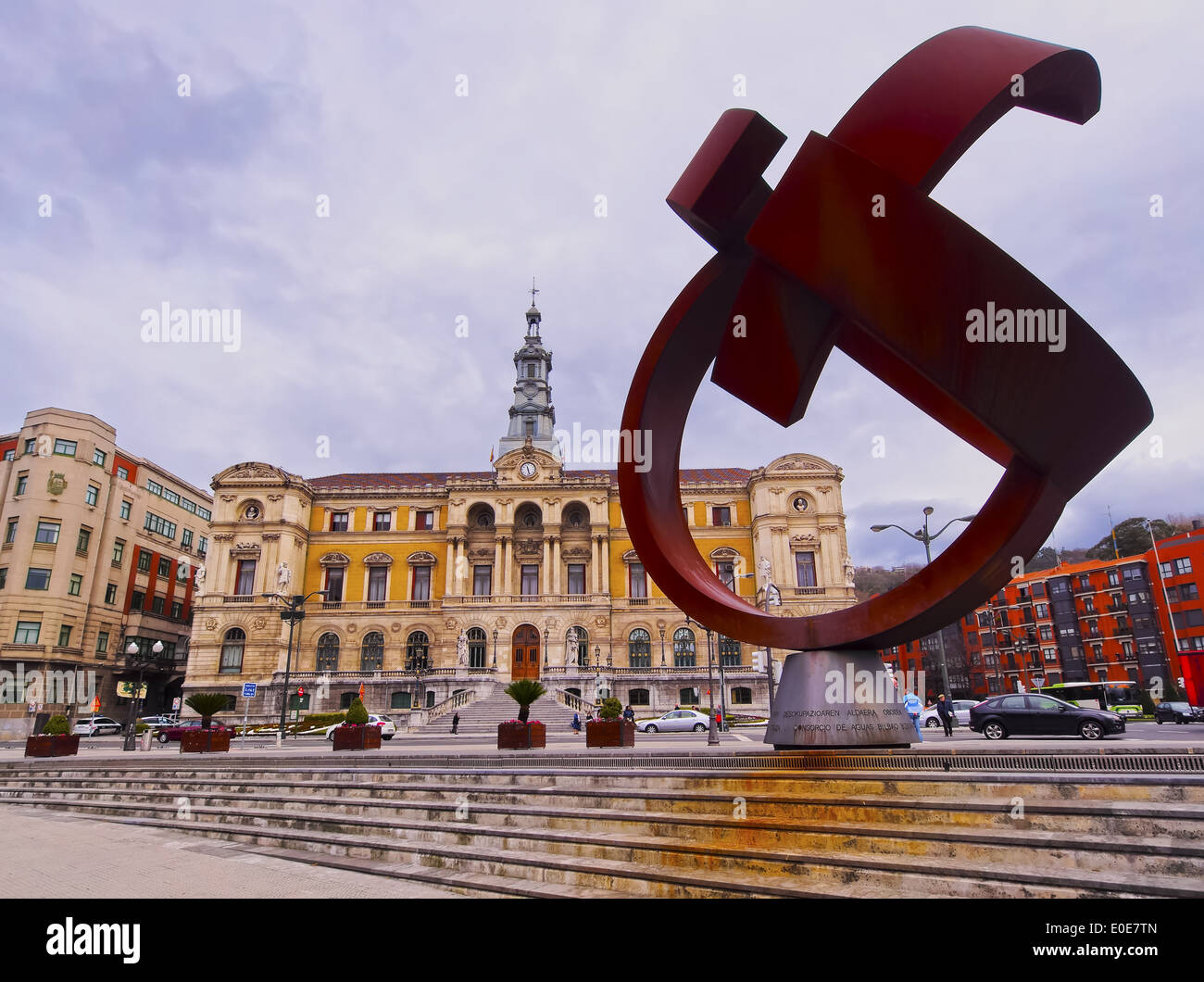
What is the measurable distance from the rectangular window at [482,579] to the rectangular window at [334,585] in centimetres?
904

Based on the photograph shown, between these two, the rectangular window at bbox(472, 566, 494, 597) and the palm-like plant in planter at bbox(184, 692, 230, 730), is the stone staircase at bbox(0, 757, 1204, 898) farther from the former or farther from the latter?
the rectangular window at bbox(472, 566, 494, 597)

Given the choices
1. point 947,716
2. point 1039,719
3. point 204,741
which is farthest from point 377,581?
point 1039,719

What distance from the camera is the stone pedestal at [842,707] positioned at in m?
9.73

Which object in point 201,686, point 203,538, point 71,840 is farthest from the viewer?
point 203,538

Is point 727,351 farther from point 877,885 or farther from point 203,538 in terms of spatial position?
point 203,538

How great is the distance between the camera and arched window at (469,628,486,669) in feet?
153

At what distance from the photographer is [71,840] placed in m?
11.1

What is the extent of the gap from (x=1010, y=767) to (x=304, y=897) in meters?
7.07

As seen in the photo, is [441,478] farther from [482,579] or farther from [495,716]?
[495,716]

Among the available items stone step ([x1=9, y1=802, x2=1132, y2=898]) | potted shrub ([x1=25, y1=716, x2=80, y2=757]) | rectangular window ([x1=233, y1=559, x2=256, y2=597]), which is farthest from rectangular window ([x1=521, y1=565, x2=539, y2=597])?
stone step ([x1=9, y1=802, x2=1132, y2=898])

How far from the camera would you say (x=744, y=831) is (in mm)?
7504

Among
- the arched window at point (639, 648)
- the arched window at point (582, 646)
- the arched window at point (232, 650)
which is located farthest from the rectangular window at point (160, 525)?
Result: the arched window at point (639, 648)

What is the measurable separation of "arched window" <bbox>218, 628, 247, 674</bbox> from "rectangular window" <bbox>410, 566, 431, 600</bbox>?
35.2 ft

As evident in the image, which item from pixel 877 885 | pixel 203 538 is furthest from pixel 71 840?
pixel 203 538
